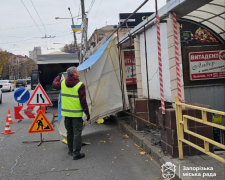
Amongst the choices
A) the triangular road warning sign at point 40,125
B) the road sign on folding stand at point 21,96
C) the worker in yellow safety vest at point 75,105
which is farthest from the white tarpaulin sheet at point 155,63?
the road sign on folding stand at point 21,96

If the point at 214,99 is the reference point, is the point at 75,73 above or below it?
above

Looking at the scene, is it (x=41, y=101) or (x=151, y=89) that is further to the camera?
(x=41, y=101)

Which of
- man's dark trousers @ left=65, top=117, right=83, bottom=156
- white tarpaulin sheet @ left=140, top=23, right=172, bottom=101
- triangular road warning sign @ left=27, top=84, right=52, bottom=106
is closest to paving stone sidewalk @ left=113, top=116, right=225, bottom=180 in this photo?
white tarpaulin sheet @ left=140, top=23, right=172, bottom=101

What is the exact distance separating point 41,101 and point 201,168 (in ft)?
15.9

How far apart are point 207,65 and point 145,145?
4589 mm

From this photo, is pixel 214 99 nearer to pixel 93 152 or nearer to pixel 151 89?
pixel 151 89

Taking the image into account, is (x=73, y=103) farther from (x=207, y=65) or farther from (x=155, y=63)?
(x=207, y=65)

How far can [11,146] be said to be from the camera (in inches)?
268

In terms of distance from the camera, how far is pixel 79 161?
5.38 metres

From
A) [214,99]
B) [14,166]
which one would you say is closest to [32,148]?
[14,166]

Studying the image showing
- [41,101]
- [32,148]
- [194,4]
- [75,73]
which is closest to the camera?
[194,4]

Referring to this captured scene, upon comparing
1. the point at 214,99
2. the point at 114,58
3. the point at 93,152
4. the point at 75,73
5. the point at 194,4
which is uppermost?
the point at 194,4

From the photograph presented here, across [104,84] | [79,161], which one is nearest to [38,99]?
[104,84]

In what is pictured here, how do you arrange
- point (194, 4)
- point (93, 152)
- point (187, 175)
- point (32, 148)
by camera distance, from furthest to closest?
point (32, 148) → point (93, 152) → point (194, 4) → point (187, 175)
